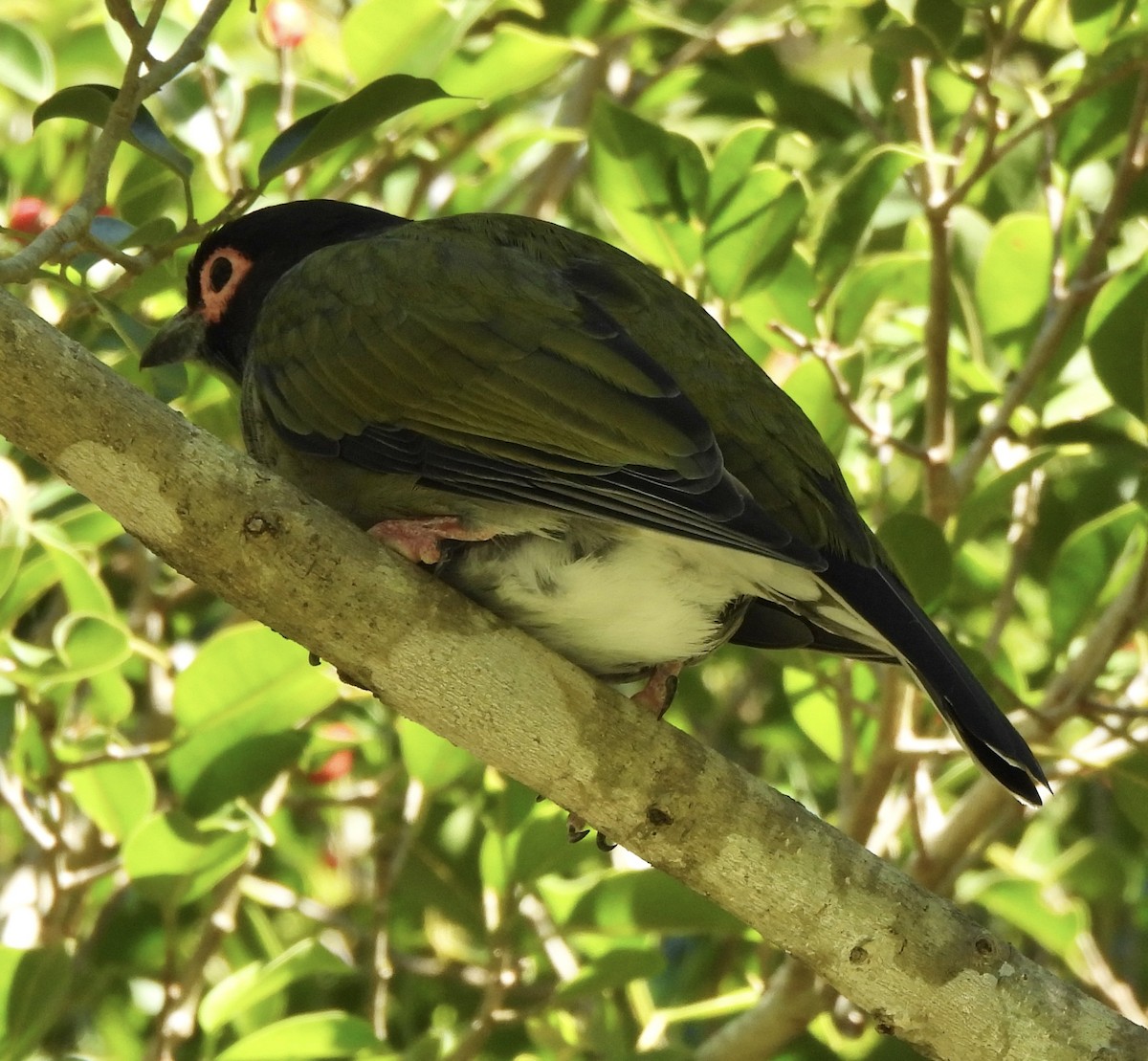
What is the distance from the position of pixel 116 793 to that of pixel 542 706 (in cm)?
117

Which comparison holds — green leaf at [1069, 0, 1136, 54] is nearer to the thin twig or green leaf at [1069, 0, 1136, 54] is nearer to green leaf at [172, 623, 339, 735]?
the thin twig

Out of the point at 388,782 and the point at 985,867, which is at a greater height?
the point at 388,782

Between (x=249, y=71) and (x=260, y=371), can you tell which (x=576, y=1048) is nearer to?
(x=260, y=371)

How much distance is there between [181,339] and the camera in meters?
3.56

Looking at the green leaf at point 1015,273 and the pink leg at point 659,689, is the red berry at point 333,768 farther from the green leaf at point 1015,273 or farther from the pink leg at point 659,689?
the green leaf at point 1015,273

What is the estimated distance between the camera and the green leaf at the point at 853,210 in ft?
A: 11.3

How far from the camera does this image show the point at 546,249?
10.8 ft

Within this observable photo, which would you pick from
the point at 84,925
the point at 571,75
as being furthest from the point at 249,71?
the point at 84,925

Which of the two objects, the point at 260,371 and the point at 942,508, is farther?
the point at 942,508

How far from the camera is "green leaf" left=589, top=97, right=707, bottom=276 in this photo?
359 cm

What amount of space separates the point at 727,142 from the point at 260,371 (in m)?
1.12

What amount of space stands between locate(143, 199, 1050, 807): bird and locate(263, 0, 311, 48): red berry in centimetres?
83

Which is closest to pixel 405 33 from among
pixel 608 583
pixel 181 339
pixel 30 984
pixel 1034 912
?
pixel 181 339

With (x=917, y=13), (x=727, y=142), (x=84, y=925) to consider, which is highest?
(x=917, y=13)
